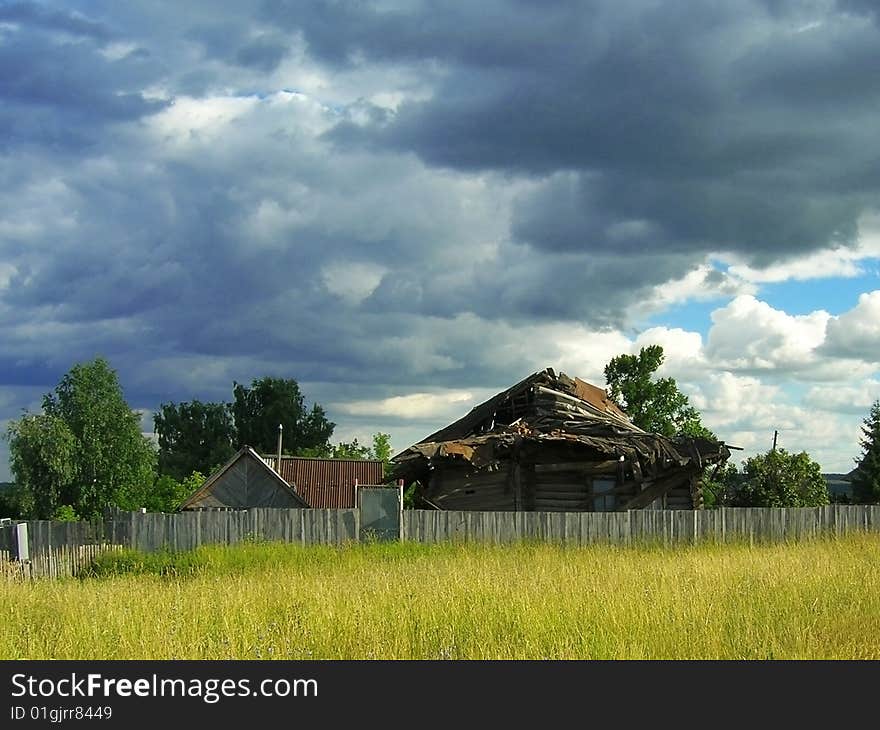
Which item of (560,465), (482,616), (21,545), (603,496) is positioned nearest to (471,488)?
(560,465)

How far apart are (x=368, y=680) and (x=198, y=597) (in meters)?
5.22

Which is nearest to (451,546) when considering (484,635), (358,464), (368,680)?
(484,635)

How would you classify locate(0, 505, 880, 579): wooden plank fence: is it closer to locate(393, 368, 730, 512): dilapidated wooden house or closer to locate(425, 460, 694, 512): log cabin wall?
locate(393, 368, 730, 512): dilapidated wooden house

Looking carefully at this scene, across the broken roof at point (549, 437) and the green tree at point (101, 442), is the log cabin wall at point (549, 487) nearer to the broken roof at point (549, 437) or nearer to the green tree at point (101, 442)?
the broken roof at point (549, 437)

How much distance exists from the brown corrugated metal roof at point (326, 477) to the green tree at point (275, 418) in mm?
36263

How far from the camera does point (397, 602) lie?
11.0 meters

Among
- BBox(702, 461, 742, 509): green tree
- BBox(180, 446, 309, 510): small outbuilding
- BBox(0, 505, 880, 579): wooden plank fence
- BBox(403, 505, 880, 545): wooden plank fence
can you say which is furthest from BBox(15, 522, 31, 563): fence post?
BBox(702, 461, 742, 509): green tree

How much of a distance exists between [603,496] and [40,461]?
46.0 meters

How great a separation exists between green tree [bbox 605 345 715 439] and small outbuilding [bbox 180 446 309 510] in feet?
51.9

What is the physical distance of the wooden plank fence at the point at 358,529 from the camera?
76.6 feet

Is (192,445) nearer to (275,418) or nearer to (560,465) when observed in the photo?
(275,418)

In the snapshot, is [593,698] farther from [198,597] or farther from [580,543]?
[580,543]

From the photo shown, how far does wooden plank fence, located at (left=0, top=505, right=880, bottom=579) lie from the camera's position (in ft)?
76.6

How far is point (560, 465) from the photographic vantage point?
26.5 metres
